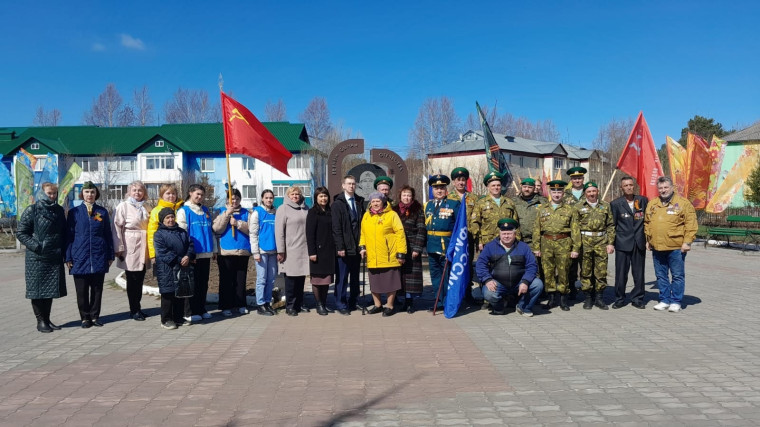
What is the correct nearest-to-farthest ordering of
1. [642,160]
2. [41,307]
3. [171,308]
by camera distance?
[41,307] < [171,308] < [642,160]

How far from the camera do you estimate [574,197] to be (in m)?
8.32

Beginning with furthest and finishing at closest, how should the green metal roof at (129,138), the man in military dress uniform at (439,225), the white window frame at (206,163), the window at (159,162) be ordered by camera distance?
the white window frame at (206,163), the window at (159,162), the green metal roof at (129,138), the man in military dress uniform at (439,225)

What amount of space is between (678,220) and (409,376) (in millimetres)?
4884

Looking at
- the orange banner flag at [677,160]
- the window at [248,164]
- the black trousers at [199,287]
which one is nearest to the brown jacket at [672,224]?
the black trousers at [199,287]

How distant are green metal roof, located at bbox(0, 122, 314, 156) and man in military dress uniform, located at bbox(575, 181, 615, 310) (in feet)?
132

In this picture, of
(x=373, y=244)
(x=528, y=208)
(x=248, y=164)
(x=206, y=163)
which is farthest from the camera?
(x=206, y=163)

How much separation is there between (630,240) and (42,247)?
7.96 metres

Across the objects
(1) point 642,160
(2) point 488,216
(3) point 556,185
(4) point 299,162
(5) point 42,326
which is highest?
(4) point 299,162

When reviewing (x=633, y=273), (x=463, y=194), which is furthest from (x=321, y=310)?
(x=633, y=273)

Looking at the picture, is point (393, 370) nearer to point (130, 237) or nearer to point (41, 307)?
point (130, 237)

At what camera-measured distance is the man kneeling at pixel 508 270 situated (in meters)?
7.25

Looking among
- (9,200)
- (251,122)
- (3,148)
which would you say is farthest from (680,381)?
(3,148)

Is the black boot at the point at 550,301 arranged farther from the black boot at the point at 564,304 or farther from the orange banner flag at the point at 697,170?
the orange banner flag at the point at 697,170

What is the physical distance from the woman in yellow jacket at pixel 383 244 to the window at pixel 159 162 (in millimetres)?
45426
